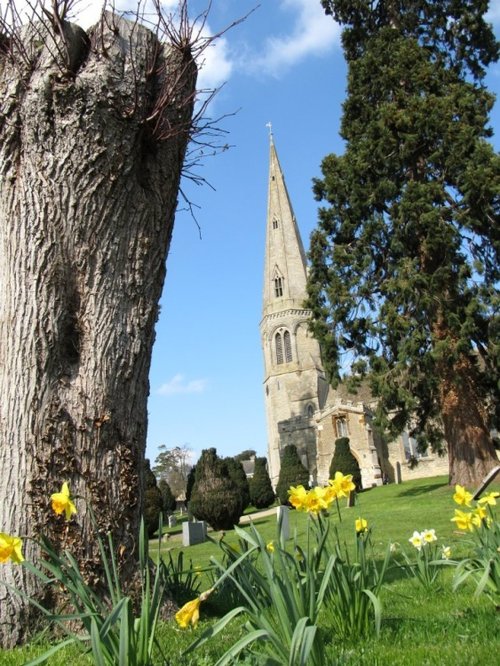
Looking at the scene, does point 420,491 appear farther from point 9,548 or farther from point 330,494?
point 9,548

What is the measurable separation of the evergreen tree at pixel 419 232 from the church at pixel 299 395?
953 inches

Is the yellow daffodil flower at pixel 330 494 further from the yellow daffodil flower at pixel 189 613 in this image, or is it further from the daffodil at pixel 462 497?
the daffodil at pixel 462 497

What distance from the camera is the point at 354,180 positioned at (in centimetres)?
1667

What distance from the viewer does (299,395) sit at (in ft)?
159

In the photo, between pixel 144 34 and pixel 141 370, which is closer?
pixel 141 370

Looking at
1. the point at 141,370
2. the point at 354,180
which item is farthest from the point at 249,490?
the point at 141,370

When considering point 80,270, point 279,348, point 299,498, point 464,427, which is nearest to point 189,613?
point 299,498

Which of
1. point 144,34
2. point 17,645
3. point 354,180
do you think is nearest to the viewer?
point 17,645

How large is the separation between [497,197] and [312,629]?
49.9 ft

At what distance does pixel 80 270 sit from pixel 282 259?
50239mm

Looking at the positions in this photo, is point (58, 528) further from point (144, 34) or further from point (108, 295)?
point (144, 34)

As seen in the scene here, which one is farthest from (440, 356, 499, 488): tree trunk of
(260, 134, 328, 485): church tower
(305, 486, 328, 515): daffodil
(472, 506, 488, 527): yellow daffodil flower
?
(260, 134, 328, 485): church tower

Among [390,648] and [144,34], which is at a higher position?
[144,34]

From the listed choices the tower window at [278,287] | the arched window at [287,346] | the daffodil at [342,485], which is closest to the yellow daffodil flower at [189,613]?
the daffodil at [342,485]
